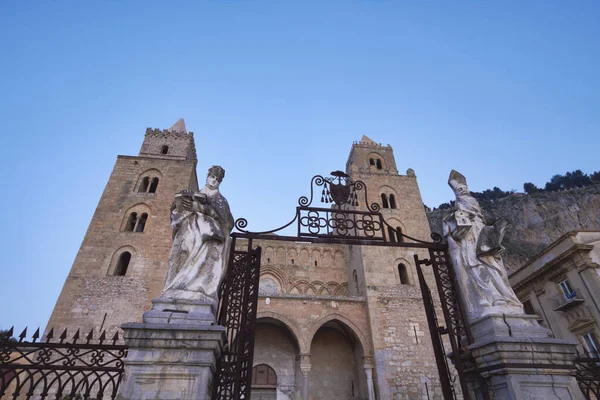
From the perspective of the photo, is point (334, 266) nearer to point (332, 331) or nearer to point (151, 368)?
point (332, 331)

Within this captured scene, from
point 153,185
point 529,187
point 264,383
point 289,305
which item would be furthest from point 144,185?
point 529,187

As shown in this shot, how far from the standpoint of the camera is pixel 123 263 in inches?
643

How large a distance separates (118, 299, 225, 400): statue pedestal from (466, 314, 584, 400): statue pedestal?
9.61 feet

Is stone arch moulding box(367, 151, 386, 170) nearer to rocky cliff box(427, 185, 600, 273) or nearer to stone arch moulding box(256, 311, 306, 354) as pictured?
stone arch moulding box(256, 311, 306, 354)

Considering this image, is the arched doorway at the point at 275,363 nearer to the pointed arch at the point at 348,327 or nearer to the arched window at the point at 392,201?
the pointed arch at the point at 348,327

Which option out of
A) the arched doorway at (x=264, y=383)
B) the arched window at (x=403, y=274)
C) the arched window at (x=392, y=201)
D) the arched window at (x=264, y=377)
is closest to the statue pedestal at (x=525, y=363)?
the arched doorway at (x=264, y=383)

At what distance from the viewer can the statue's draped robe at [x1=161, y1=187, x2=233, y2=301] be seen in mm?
3652

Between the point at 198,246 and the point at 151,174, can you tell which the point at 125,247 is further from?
the point at 198,246

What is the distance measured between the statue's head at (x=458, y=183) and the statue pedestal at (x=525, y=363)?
200cm

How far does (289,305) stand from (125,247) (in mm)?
8427

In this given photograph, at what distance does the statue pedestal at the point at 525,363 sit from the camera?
348 cm

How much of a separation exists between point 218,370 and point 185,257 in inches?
50.4

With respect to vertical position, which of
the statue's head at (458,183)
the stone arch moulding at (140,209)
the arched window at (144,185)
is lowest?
the statue's head at (458,183)

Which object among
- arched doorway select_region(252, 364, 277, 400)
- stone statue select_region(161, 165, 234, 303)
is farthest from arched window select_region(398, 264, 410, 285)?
stone statue select_region(161, 165, 234, 303)
